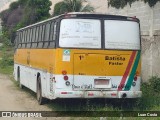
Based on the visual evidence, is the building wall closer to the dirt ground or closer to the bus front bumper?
the dirt ground

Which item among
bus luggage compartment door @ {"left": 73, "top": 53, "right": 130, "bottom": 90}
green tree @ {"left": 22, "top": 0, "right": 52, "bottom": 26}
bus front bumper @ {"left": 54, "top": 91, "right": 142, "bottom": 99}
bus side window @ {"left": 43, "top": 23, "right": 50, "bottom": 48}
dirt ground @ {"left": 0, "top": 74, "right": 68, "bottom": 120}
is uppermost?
green tree @ {"left": 22, "top": 0, "right": 52, "bottom": 26}

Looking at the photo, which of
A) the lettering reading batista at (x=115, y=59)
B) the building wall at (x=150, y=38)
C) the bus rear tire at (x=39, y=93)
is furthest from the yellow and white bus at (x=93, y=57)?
the building wall at (x=150, y=38)

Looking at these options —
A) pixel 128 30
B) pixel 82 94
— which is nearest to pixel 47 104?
pixel 82 94

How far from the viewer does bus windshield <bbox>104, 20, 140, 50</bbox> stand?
12.3 meters

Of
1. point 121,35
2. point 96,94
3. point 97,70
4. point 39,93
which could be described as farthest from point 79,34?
point 39,93

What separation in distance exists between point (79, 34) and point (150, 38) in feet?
21.0

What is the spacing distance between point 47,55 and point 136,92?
2.92m

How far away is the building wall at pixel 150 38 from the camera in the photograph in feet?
56.9

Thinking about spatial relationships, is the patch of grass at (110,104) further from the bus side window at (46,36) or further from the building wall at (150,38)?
the building wall at (150,38)

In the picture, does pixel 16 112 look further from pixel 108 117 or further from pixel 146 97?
pixel 146 97

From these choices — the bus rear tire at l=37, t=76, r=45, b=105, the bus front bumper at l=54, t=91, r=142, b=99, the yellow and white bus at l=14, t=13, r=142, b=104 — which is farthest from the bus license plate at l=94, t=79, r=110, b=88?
the bus rear tire at l=37, t=76, r=45, b=105

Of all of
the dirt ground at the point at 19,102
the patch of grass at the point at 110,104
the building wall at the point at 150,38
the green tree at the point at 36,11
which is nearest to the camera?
→ the patch of grass at the point at 110,104

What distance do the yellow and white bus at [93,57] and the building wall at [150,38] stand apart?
4.83 meters

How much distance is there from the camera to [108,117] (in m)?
11.4
